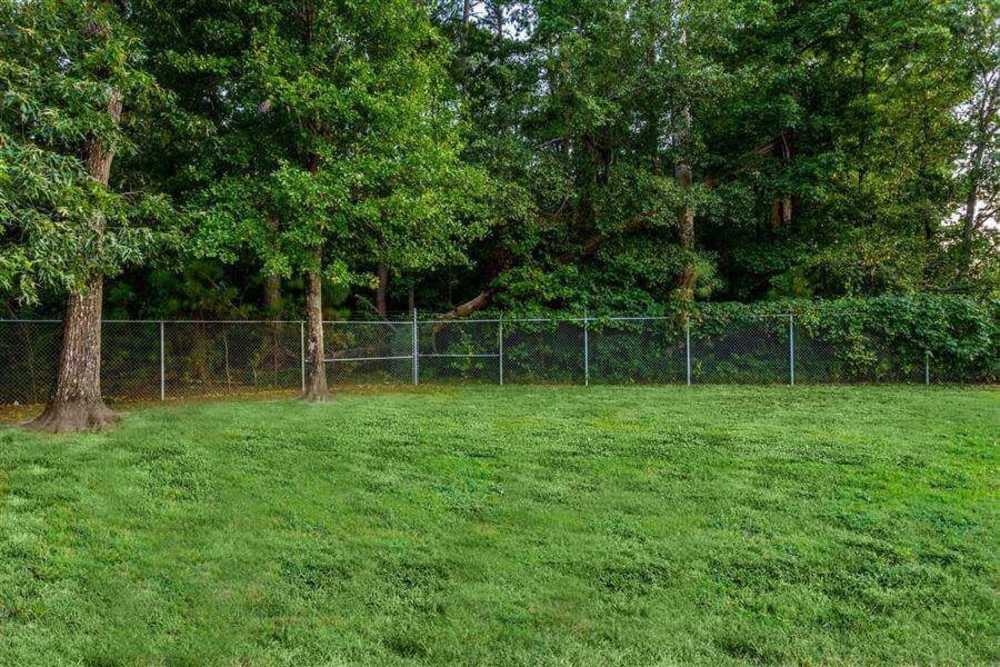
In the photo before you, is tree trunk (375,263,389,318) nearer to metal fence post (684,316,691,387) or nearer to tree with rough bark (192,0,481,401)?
tree with rough bark (192,0,481,401)

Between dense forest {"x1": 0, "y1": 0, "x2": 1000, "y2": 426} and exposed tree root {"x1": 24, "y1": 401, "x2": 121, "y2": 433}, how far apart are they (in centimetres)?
4

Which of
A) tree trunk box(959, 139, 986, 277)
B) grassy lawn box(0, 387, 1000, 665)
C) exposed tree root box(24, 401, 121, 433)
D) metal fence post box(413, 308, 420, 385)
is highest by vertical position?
tree trunk box(959, 139, 986, 277)

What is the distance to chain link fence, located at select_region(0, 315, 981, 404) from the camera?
35.0 feet

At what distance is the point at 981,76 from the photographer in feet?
42.5

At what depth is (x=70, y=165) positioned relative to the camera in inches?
216

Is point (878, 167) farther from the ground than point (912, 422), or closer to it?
farther from the ground

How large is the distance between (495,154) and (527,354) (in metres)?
4.36

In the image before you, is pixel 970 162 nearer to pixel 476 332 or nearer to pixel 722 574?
pixel 476 332

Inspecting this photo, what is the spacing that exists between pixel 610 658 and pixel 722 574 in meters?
1.11

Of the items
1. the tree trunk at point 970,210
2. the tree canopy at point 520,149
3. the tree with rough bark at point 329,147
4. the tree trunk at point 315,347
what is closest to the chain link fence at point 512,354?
the tree canopy at point 520,149

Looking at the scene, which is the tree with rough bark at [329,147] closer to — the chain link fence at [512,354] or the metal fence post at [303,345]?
the metal fence post at [303,345]

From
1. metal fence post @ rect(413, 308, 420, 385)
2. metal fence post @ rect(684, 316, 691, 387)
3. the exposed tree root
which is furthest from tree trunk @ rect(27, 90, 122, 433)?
metal fence post @ rect(684, 316, 691, 387)

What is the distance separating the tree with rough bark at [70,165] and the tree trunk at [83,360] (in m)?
0.01

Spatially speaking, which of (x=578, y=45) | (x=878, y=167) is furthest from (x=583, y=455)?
(x=878, y=167)
